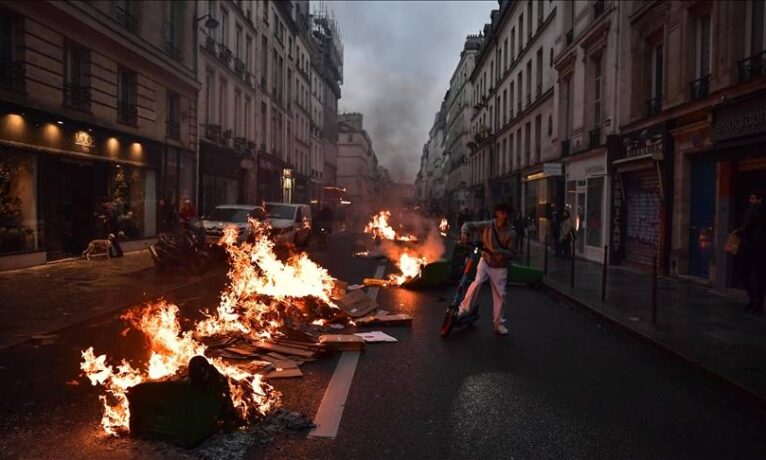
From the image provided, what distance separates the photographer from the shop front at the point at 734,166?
10.8m

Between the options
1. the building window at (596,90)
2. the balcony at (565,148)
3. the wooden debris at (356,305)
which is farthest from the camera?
the balcony at (565,148)

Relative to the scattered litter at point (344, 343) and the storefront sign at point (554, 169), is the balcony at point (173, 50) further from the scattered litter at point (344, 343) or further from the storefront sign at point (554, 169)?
the scattered litter at point (344, 343)

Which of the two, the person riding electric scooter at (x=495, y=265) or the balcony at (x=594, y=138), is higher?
the balcony at (x=594, y=138)

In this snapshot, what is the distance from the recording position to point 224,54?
28797 mm

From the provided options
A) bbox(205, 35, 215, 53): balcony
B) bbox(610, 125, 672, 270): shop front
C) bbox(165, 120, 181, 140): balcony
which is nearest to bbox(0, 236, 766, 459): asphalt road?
bbox(610, 125, 672, 270): shop front

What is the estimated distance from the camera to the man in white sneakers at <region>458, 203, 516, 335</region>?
7.83 m

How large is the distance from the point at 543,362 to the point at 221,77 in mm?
26071

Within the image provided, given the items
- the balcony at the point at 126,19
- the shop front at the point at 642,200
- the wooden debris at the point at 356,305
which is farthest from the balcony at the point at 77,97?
the shop front at the point at 642,200

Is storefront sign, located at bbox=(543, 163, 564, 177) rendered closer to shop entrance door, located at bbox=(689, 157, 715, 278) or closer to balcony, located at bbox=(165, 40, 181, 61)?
shop entrance door, located at bbox=(689, 157, 715, 278)

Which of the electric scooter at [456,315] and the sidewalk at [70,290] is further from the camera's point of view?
the sidewalk at [70,290]

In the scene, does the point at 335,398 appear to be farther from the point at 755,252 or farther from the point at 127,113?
the point at 127,113

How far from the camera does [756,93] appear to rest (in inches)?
413

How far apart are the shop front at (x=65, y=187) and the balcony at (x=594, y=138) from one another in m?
15.1

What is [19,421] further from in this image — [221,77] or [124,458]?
[221,77]
